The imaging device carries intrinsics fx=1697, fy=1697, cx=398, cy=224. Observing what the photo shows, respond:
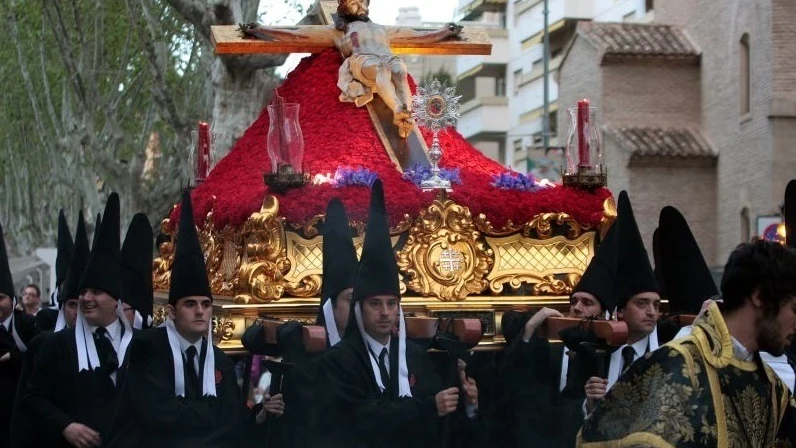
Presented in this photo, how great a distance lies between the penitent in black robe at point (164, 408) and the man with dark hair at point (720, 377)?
120 inches

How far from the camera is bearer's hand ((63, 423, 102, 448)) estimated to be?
820cm

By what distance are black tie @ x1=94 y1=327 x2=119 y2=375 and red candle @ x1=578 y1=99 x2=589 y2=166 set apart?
3.26 m

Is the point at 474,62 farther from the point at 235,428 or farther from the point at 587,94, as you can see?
the point at 235,428

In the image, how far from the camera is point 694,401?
15.2ft

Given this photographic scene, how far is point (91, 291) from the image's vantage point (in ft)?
28.3

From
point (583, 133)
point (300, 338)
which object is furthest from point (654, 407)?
point (583, 133)

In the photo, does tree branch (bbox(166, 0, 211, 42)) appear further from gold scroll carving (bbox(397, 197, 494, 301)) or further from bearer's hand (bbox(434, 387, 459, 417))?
bearer's hand (bbox(434, 387, 459, 417))

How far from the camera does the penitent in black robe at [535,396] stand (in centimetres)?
802

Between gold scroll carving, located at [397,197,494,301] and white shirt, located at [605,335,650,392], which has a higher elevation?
gold scroll carving, located at [397,197,494,301]

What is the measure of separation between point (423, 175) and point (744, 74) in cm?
2062

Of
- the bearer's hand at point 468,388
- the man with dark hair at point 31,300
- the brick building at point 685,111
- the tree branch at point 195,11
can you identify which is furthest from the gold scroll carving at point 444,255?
the brick building at point 685,111

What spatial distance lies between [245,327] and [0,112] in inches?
1047

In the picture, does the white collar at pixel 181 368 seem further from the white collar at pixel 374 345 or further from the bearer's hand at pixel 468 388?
the bearer's hand at pixel 468 388

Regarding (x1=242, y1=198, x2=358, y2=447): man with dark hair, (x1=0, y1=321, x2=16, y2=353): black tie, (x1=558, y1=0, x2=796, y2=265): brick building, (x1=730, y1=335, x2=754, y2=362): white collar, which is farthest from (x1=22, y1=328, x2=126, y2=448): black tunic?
(x1=558, y1=0, x2=796, y2=265): brick building
